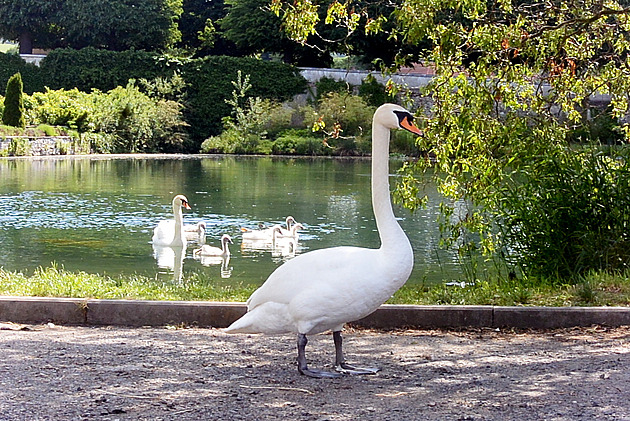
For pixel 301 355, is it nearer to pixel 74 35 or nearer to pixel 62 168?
pixel 62 168

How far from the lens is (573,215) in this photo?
28.5ft

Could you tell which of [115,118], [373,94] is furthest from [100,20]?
[373,94]

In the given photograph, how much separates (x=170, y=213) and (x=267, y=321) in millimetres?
14594

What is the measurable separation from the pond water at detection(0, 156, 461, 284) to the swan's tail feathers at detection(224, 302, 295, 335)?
19.5ft

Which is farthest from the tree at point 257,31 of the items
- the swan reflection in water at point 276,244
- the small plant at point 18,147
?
the swan reflection in water at point 276,244

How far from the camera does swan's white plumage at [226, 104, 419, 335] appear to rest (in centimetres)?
471

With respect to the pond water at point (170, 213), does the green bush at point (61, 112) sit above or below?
above

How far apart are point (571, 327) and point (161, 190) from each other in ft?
60.8

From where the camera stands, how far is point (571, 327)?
637cm

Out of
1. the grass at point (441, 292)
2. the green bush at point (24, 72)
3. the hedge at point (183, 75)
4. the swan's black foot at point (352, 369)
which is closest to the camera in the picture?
the swan's black foot at point (352, 369)

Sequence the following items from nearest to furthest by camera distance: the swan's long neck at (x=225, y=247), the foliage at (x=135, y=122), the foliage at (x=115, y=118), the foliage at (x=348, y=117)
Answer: the swan's long neck at (x=225, y=247) < the foliage at (x=115, y=118) < the foliage at (x=135, y=122) < the foliage at (x=348, y=117)

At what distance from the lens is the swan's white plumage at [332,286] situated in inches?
186

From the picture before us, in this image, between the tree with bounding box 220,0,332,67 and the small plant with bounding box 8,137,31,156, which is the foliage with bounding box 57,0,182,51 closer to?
the tree with bounding box 220,0,332,67

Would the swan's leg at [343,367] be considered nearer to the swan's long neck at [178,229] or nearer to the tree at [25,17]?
the swan's long neck at [178,229]
